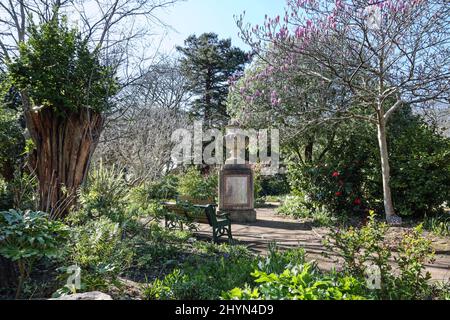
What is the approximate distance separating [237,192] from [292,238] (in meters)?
2.73

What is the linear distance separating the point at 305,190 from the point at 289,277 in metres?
7.42

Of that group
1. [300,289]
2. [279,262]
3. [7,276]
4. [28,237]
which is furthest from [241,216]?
[300,289]

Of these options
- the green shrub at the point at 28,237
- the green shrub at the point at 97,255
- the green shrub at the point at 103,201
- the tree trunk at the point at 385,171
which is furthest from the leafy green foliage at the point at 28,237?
the tree trunk at the point at 385,171

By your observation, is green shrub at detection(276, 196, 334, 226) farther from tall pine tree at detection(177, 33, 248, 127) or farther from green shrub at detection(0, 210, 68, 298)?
tall pine tree at detection(177, 33, 248, 127)

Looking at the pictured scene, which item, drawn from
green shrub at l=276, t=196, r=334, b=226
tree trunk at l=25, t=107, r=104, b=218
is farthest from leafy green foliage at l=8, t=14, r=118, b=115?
green shrub at l=276, t=196, r=334, b=226

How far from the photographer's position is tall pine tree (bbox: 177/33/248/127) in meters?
23.7

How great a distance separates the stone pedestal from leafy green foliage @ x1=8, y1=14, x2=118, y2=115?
13.8 ft

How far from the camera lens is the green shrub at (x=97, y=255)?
3.40 m

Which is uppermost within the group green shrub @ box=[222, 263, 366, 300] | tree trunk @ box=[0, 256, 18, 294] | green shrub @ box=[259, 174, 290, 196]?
green shrub @ box=[259, 174, 290, 196]

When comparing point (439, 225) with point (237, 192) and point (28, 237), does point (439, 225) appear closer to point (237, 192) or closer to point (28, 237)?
point (237, 192)

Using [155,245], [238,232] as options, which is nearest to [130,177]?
[238,232]

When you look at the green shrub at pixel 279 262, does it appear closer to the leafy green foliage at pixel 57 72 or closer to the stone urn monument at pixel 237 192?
the leafy green foliage at pixel 57 72

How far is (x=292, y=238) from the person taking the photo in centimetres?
686
